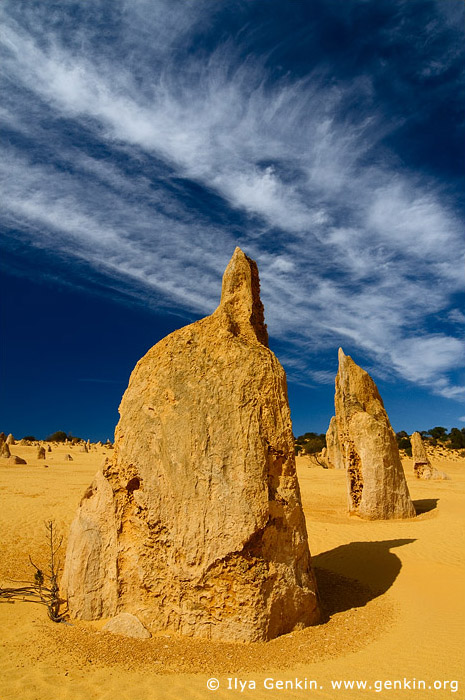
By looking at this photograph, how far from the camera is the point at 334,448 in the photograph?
34.2m

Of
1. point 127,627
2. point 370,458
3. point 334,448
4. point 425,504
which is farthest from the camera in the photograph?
point 334,448

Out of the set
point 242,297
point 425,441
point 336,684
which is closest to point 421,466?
point 242,297

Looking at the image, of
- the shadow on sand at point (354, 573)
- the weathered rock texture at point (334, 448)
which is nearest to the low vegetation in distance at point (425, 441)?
the weathered rock texture at point (334, 448)

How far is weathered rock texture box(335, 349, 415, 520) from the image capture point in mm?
14000

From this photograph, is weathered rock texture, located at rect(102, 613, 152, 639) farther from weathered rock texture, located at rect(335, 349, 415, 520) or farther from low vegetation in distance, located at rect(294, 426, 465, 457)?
low vegetation in distance, located at rect(294, 426, 465, 457)

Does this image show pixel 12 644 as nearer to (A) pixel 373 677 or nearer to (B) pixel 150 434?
(B) pixel 150 434

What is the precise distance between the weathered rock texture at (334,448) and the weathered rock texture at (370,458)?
17.5 metres

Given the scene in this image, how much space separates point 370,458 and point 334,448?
20.8 metres

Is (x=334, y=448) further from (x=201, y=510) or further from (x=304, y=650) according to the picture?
(x=201, y=510)

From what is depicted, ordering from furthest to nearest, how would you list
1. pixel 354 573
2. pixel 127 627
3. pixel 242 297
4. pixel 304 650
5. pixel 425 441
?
pixel 425 441 < pixel 354 573 < pixel 242 297 < pixel 127 627 < pixel 304 650

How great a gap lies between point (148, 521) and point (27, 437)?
67.8 m

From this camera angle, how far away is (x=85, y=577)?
Result: 243 inches

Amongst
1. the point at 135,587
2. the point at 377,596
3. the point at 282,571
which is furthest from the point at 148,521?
the point at 377,596

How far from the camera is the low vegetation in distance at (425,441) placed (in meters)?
49.5
